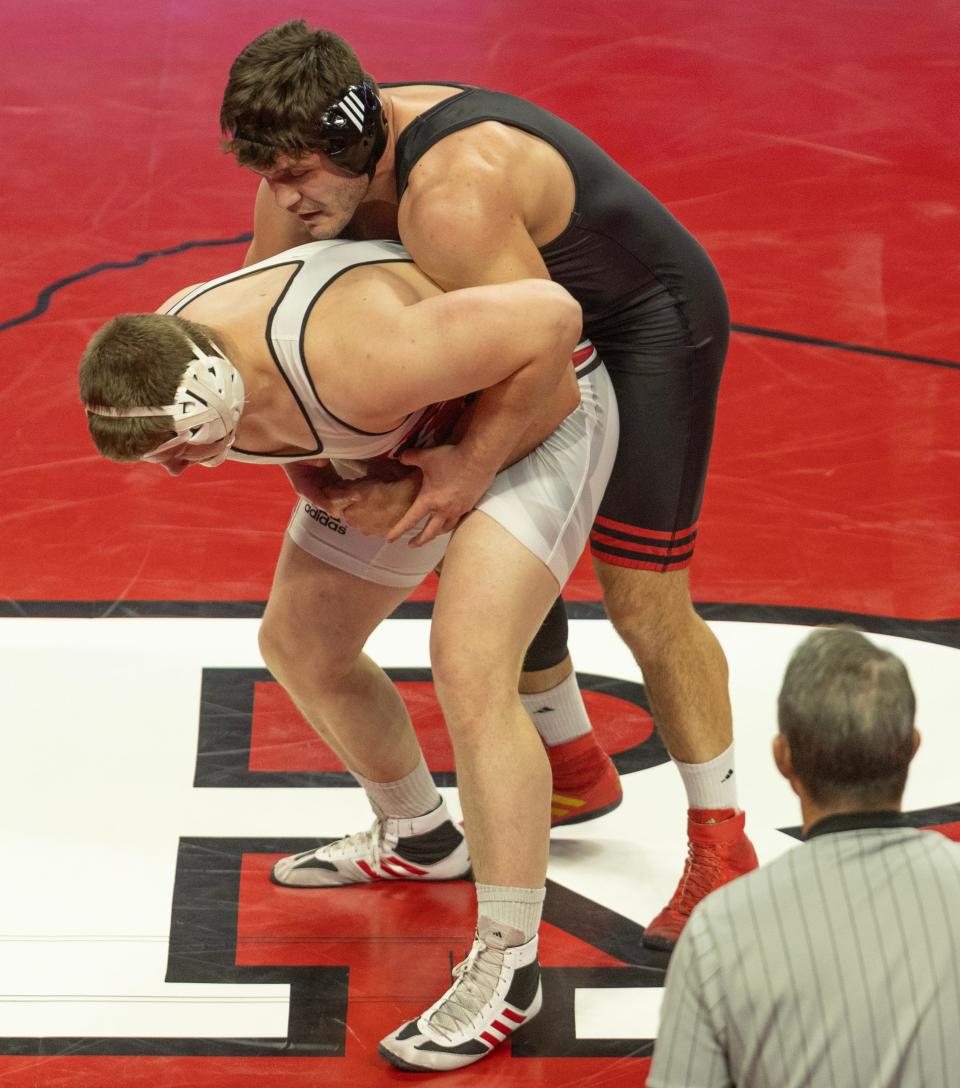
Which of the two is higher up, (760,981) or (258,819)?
(760,981)

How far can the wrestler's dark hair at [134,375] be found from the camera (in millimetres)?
2791

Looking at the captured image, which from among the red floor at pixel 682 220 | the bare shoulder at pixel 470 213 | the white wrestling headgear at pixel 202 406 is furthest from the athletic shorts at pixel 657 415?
the red floor at pixel 682 220

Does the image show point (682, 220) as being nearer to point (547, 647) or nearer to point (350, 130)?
point (547, 647)

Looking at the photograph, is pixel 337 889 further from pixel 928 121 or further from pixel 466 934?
pixel 928 121

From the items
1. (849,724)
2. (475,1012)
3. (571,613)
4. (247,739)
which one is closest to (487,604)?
(475,1012)

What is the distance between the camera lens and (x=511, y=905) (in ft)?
9.86

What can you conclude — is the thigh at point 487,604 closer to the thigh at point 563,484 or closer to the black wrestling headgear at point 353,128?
the thigh at point 563,484

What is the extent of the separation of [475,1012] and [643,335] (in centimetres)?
123

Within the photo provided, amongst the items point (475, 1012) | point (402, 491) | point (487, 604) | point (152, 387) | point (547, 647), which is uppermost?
point (152, 387)

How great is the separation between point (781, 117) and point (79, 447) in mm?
2760

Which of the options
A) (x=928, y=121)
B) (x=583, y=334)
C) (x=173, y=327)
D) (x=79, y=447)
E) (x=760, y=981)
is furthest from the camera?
(x=928, y=121)

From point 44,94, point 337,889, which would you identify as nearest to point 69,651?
point 337,889

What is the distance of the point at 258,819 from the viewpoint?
145 inches

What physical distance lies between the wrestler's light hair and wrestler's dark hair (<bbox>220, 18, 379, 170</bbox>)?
0.35m
